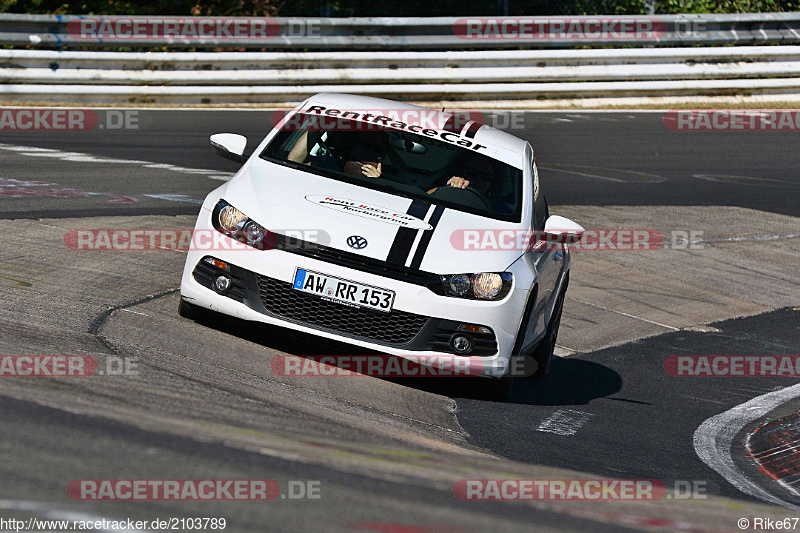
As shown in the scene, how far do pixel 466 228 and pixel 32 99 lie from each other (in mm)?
11084

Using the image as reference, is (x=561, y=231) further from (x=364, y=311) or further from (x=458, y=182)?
→ (x=364, y=311)

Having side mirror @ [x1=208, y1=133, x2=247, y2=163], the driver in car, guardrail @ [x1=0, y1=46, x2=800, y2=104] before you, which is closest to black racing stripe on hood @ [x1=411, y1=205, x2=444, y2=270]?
the driver in car

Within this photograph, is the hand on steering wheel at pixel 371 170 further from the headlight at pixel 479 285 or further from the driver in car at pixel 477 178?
the headlight at pixel 479 285

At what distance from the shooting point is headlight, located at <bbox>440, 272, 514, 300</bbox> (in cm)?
654

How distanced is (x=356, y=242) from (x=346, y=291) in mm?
280

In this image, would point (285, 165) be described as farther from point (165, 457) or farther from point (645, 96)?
point (645, 96)

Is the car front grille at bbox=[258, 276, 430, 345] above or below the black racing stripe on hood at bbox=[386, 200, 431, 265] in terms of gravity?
below

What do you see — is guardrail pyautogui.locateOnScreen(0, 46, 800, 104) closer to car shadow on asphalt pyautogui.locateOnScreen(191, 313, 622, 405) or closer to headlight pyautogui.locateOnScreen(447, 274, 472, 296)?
car shadow on asphalt pyautogui.locateOnScreen(191, 313, 622, 405)

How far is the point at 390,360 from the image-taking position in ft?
22.7

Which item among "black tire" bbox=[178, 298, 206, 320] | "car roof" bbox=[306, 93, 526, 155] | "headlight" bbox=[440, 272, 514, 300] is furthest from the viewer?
"car roof" bbox=[306, 93, 526, 155]

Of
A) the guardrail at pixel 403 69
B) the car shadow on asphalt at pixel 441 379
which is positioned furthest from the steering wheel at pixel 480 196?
the guardrail at pixel 403 69

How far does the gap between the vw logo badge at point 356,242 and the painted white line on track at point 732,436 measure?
2212 mm

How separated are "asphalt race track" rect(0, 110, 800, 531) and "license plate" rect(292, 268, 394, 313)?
30 centimetres

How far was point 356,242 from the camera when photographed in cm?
652
